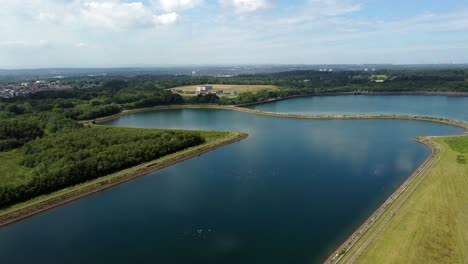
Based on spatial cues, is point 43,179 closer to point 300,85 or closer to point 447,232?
point 447,232

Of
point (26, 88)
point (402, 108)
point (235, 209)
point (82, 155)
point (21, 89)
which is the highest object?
point (26, 88)

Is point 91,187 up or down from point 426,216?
down

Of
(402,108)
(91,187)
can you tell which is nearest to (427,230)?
(91,187)

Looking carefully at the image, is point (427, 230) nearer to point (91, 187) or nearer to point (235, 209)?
point (235, 209)

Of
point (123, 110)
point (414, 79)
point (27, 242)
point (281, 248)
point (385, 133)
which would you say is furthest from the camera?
point (414, 79)

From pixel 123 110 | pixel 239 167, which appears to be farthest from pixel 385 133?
pixel 123 110

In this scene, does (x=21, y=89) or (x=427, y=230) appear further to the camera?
(x=21, y=89)
